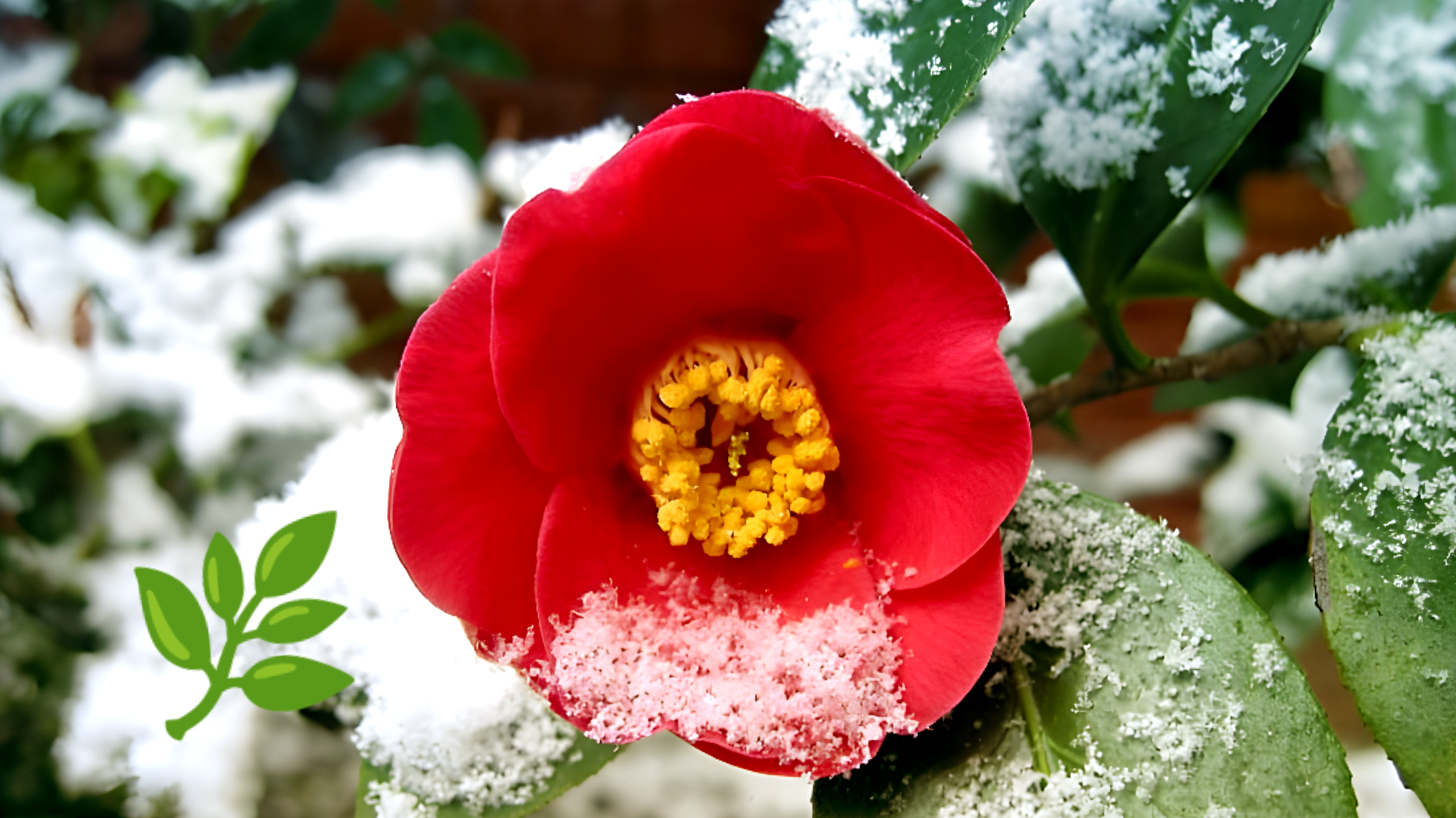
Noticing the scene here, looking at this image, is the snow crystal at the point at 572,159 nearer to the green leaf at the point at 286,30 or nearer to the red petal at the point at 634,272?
the red petal at the point at 634,272

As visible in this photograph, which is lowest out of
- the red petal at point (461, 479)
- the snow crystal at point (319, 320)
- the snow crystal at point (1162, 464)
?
the snow crystal at point (1162, 464)

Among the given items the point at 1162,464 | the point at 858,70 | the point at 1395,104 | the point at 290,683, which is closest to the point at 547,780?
the point at 290,683

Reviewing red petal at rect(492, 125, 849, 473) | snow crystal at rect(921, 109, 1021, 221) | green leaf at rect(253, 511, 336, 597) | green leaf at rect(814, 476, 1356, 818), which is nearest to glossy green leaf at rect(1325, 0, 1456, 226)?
snow crystal at rect(921, 109, 1021, 221)

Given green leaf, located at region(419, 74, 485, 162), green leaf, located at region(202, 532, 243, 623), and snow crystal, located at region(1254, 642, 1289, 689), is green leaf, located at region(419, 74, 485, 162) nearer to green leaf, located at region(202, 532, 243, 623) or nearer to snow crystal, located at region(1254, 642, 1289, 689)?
green leaf, located at region(202, 532, 243, 623)

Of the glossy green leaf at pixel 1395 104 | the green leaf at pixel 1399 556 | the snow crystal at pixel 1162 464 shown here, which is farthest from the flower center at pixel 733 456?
the snow crystal at pixel 1162 464

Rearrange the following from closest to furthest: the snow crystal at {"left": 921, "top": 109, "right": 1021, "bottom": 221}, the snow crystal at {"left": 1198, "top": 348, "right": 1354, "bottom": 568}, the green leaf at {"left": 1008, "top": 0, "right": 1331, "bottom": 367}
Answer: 1. the green leaf at {"left": 1008, "top": 0, "right": 1331, "bottom": 367}
2. the snow crystal at {"left": 1198, "top": 348, "right": 1354, "bottom": 568}
3. the snow crystal at {"left": 921, "top": 109, "right": 1021, "bottom": 221}

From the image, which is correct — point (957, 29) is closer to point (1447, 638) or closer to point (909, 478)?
point (909, 478)
